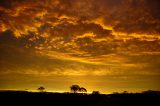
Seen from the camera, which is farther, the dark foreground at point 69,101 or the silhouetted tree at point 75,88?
the silhouetted tree at point 75,88

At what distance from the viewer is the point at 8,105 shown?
45.5m

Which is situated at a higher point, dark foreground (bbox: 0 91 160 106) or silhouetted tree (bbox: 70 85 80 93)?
silhouetted tree (bbox: 70 85 80 93)

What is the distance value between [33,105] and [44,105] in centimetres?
205

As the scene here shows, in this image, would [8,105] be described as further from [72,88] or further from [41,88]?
[41,88]

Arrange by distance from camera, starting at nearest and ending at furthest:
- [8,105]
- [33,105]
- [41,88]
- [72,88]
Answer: [8,105], [33,105], [72,88], [41,88]

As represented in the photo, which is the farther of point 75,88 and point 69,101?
point 75,88

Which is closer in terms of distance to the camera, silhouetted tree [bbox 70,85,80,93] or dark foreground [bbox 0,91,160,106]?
dark foreground [bbox 0,91,160,106]

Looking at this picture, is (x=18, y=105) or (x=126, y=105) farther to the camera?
(x=126, y=105)

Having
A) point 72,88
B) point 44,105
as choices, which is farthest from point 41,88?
point 44,105

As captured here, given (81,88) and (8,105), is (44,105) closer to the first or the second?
(8,105)

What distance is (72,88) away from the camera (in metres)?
165

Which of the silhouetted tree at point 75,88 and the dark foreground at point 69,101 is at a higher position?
the silhouetted tree at point 75,88

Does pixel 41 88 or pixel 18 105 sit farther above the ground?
pixel 41 88

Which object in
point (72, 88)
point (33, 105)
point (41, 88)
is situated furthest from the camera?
point (41, 88)
